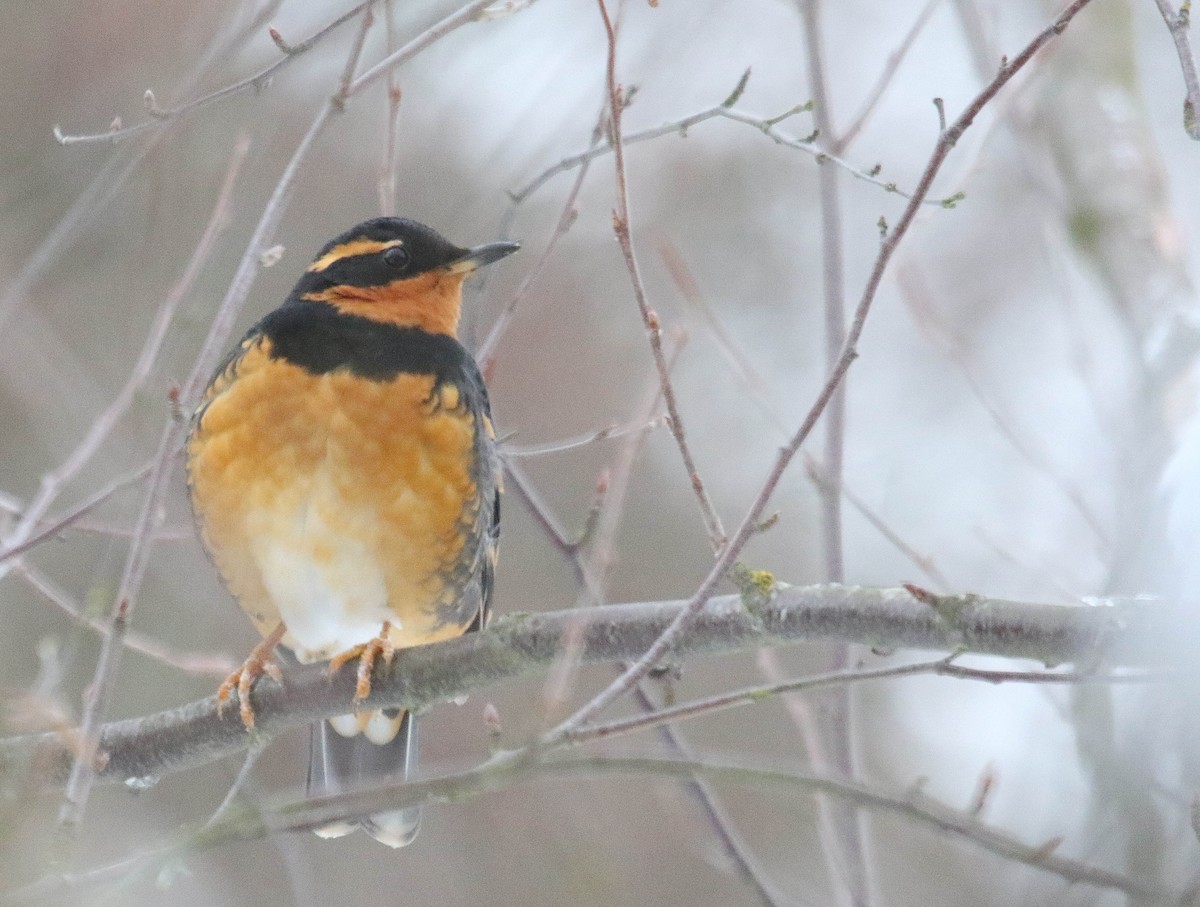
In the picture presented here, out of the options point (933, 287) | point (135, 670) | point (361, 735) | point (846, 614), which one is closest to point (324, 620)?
point (361, 735)

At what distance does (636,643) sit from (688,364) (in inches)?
272

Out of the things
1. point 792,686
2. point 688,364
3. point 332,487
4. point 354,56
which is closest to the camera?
point 792,686

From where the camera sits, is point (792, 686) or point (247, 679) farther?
point (247, 679)

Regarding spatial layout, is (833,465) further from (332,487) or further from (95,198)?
(95,198)

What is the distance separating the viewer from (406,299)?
16.1ft

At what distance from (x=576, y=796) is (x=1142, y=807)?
18.3ft

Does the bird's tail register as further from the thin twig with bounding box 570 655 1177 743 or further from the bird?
the thin twig with bounding box 570 655 1177 743

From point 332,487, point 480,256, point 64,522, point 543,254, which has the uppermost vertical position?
point 480,256

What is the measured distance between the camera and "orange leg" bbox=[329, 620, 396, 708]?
13.5 feet

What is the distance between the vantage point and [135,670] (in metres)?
7.69

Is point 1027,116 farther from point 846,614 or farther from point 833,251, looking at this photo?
point 846,614

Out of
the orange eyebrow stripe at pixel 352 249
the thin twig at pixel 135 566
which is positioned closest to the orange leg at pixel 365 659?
the thin twig at pixel 135 566

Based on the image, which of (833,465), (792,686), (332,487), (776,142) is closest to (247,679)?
(332,487)

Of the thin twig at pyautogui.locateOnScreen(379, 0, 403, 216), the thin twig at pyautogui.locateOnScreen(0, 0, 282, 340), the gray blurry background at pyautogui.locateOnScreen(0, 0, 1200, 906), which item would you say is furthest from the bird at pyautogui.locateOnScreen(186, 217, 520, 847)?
the thin twig at pyautogui.locateOnScreen(0, 0, 282, 340)
